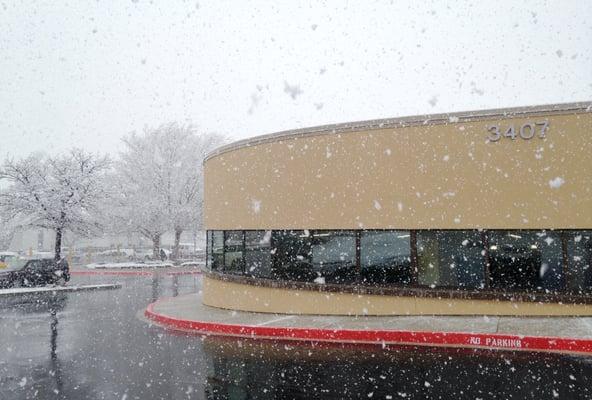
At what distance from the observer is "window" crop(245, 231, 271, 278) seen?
1355 cm

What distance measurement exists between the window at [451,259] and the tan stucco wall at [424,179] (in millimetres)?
290

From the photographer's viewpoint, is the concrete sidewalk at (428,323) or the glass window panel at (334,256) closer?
the concrete sidewalk at (428,323)

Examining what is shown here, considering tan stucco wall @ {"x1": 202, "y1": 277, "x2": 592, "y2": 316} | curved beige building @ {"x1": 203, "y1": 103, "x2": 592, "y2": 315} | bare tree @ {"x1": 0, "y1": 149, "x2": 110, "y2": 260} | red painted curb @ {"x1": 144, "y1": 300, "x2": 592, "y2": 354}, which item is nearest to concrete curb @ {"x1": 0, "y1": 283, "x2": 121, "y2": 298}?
bare tree @ {"x1": 0, "y1": 149, "x2": 110, "y2": 260}

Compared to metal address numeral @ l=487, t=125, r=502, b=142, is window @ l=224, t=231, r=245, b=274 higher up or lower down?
lower down

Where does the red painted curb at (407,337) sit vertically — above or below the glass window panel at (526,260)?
below

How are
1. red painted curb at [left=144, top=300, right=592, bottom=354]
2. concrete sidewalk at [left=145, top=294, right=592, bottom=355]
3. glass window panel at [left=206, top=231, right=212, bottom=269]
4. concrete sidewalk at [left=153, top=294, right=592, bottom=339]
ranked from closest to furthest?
red painted curb at [left=144, top=300, right=592, bottom=354] < concrete sidewalk at [left=145, top=294, right=592, bottom=355] < concrete sidewalk at [left=153, top=294, right=592, bottom=339] < glass window panel at [left=206, top=231, right=212, bottom=269]

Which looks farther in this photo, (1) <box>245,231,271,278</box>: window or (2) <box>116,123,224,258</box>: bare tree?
(2) <box>116,123,224,258</box>: bare tree

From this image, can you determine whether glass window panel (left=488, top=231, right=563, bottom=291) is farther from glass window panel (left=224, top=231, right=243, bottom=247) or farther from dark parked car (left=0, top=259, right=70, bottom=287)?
dark parked car (left=0, top=259, right=70, bottom=287)

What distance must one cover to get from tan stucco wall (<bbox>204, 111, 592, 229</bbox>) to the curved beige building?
0.03 metres

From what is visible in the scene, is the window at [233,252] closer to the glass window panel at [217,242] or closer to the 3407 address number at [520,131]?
the glass window panel at [217,242]

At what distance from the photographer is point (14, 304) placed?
17.7 meters

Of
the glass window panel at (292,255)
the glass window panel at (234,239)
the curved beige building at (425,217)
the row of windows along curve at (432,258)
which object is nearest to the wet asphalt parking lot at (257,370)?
the curved beige building at (425,217)

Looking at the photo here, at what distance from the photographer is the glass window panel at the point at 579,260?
34.6 feet

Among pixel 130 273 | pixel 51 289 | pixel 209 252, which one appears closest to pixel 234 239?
pixel 209 252
